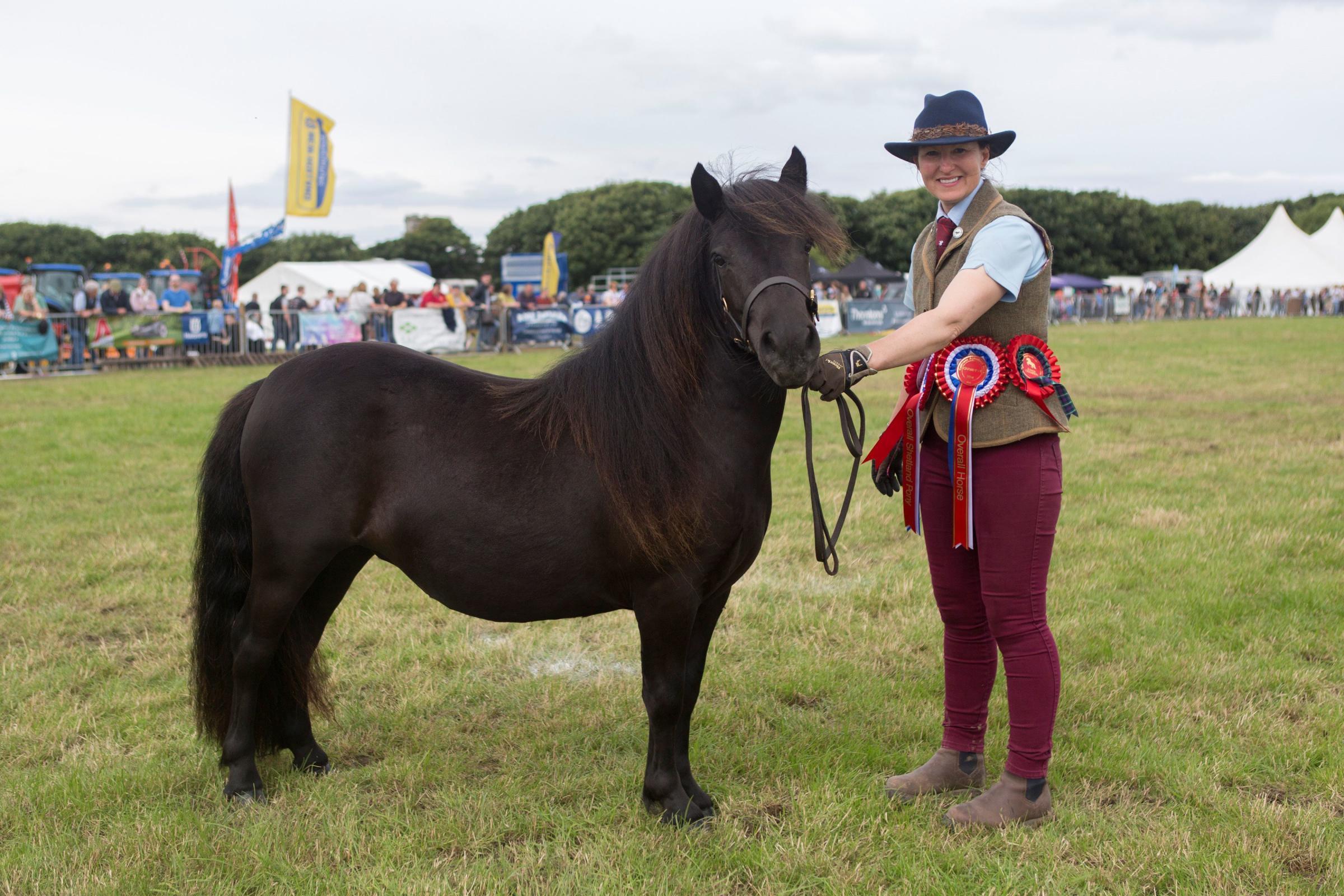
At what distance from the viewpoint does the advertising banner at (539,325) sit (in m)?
25.0

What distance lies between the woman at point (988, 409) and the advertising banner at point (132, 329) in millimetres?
20051

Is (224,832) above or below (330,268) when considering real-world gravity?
below

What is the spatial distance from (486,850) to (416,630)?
224 centimetres

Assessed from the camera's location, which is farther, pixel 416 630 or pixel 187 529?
pixel 187 529

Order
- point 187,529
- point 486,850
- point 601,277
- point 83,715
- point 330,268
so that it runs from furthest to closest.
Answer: point 601,277 → point 330,268 → point 187,529 → point 83,715 → point 486,850

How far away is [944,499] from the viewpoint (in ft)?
11.0

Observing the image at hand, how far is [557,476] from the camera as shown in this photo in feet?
10.5

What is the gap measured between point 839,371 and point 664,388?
0.60 meters

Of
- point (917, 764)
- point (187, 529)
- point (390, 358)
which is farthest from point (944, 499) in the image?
point (187, 529)

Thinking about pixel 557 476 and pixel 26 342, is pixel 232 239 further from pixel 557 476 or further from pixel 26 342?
pixel 557 476

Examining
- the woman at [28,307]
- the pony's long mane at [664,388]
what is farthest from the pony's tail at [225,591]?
the woman at [28,307]

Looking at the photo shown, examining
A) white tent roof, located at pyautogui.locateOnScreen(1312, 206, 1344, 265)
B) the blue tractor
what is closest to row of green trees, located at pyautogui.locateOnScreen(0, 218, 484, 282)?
the blue tractor

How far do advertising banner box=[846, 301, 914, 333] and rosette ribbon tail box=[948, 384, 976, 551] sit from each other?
93.6ft

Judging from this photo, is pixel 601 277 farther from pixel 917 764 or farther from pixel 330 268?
pixel 917 764
